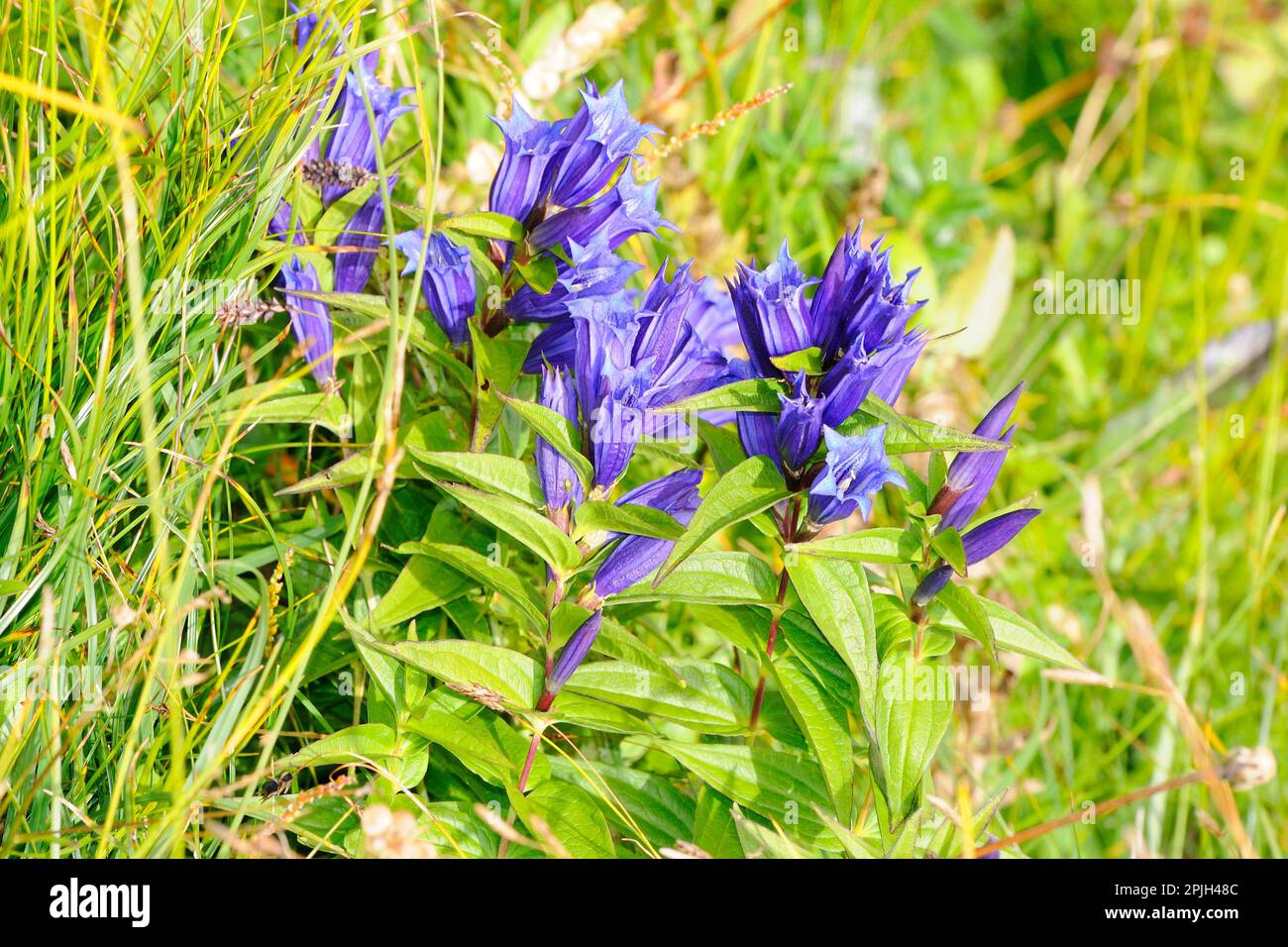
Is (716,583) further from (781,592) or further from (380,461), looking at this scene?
(380,461)

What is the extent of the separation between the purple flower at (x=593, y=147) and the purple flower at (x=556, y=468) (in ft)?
0.82

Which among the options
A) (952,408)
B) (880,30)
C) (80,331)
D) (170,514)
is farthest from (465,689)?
(880,30)

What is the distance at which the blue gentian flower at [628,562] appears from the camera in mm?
1259

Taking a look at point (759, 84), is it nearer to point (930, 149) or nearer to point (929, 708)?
point (930, 149)

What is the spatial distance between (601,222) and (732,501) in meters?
0.41

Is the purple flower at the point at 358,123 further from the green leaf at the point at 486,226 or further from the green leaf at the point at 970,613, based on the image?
the green leaf at the point at 970,613

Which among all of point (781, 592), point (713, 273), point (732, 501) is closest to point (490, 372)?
point (732, 501)

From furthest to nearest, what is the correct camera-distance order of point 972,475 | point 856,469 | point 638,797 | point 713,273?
point 713,273 → point 638,797 → point 972,475 → point 856,469

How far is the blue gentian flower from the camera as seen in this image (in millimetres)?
1259

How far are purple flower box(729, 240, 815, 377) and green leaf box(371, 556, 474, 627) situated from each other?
468mm

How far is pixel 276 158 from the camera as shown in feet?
4.65

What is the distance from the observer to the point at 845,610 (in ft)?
4.04

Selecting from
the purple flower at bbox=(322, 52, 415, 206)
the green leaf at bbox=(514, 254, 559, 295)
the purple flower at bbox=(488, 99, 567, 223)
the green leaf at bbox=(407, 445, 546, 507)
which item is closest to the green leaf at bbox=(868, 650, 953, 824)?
the green leaf at bbox=(407, 445, 546, 507)

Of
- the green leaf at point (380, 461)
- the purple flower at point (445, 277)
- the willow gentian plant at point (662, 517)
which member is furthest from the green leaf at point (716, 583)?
the purple flower at point (445, 277)
